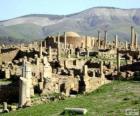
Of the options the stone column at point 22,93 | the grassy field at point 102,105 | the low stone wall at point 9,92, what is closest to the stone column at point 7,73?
the low stone wall at point 9,92

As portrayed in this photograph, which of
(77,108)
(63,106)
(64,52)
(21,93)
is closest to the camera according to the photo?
(77,108)

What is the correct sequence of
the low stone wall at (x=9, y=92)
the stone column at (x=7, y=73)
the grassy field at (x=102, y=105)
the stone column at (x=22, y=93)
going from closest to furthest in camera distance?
the grassy field at (x=102, y=105) < the stone column at (x=22, y=93) < the low stone wall at (x=9, y=92) < the stone column at (x=7, y=73)

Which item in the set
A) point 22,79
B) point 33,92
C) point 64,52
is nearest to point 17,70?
point 33,92

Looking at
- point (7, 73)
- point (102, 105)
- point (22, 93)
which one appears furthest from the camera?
point (7, 73)

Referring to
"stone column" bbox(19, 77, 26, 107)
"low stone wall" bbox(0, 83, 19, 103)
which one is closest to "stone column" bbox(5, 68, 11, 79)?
"low stone wall" bbox(0, 83, 19, 103)

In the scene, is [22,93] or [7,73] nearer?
[22,93]

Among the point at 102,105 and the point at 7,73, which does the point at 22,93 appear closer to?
the point at 102,105

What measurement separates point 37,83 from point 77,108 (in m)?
12.1

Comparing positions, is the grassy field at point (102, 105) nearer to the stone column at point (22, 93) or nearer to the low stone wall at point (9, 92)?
the stone column at point (22, 93)

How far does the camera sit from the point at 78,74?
3762 centimetres

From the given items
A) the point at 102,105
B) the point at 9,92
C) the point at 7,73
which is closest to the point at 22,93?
the point at 9,92

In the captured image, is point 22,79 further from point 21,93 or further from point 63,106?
point 63,106

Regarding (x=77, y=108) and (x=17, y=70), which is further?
(x=17, y=70)

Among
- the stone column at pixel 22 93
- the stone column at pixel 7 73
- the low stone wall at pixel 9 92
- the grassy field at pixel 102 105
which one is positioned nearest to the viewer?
the grassy field at pixel 102 105
